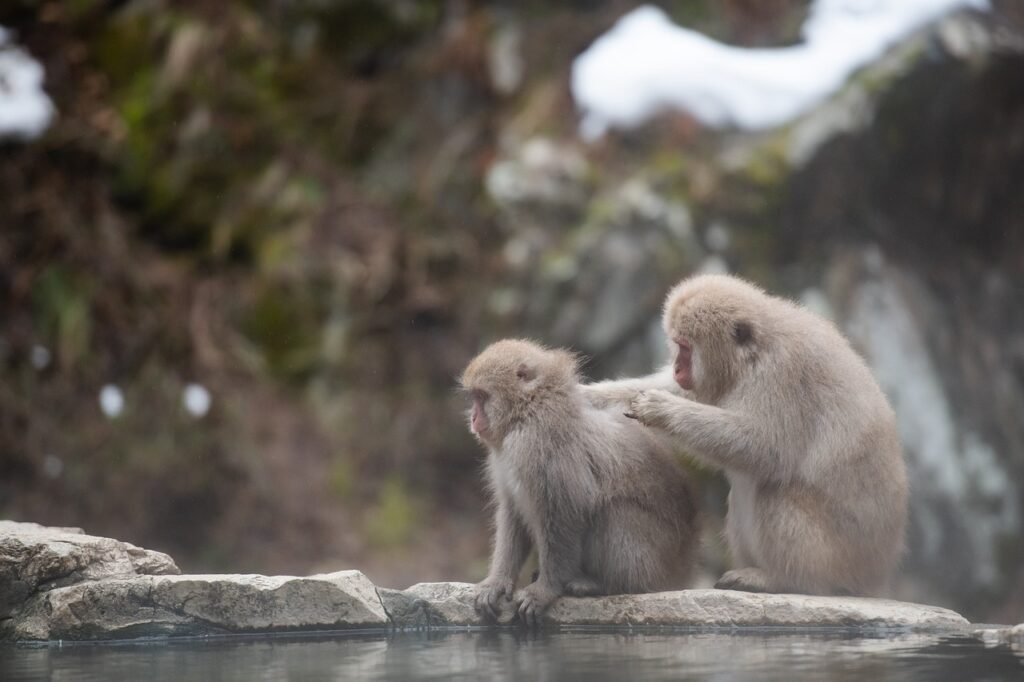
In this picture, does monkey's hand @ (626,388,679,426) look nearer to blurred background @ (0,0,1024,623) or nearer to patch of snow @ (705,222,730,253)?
blurred background @ (0,0,1024,623)

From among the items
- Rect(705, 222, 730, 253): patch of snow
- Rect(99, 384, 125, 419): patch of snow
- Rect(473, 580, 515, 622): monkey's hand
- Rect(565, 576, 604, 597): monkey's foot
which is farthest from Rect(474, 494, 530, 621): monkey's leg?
Rect(99, 384, 125, 419): patch of snow

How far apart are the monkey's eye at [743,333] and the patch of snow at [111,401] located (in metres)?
8.26

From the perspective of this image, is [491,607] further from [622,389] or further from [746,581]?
[622,389]

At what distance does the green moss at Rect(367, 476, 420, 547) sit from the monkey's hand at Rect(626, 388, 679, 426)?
657 centimetres

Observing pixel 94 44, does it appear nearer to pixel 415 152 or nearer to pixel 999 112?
pixel 415 152

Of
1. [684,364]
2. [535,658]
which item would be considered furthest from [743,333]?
[535,658]

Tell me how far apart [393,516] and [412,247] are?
2.95m

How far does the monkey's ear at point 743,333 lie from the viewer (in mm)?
5242

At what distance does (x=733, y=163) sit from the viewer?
402 inches

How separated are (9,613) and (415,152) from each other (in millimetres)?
9374

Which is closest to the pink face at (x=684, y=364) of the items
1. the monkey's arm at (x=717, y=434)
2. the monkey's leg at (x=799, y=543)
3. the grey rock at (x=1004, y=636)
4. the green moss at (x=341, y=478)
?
the monkey's arm at (x=717, y=434)

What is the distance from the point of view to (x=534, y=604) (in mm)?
5047

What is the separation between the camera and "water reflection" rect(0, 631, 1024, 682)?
3.95 meters

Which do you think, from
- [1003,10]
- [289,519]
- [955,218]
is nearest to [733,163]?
[955,218]
